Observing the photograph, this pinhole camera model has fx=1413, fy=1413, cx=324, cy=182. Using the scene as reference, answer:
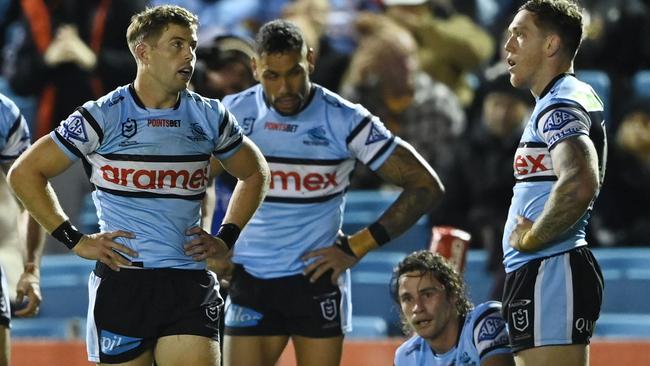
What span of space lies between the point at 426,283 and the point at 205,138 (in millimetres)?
1373

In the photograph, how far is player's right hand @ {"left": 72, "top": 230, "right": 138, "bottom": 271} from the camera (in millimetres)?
6082

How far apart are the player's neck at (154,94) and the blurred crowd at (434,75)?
4298 mm

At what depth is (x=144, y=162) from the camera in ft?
20.0

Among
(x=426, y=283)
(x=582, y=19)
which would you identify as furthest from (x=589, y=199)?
(x=426, y=283)

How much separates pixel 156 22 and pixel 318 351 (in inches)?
79.6

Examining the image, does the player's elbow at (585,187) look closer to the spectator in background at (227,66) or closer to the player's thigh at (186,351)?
the player's thigh at (186,351)

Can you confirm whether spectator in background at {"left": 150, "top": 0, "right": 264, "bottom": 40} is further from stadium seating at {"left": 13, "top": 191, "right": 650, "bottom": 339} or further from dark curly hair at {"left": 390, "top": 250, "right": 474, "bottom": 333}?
dark curly hair at {"left": 390, "top": 250, "right": 474, "bottom": 333}

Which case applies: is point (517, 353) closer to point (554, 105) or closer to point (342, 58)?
point (554, 105)

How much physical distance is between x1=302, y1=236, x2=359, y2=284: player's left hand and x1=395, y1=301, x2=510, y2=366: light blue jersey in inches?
23.7

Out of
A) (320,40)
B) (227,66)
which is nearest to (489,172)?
(320,40)

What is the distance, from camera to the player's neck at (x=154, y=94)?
616 cm

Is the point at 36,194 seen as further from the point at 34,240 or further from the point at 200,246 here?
the point at 34,240

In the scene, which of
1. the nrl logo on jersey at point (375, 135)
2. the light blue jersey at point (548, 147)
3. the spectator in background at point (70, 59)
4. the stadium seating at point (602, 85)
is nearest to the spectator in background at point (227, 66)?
the nrl logo on jersey at point (375, 135)

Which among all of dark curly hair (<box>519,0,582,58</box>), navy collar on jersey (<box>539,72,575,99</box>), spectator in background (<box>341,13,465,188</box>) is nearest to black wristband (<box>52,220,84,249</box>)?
navy collar on jersey (<box>539,72,575,99</box>)
